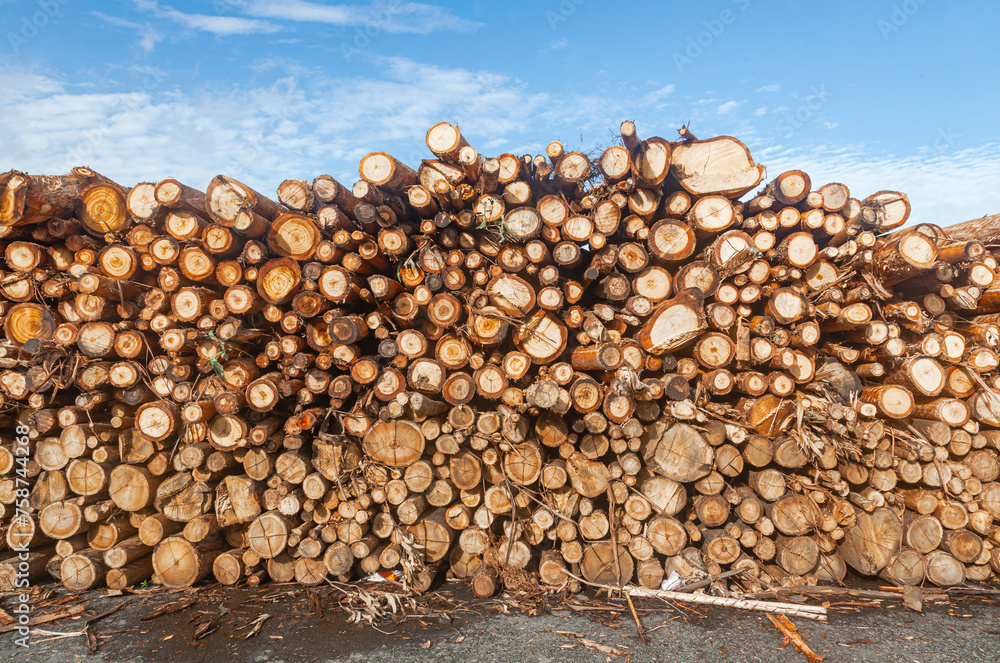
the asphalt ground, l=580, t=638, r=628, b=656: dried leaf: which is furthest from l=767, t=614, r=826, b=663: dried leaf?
l=580, t=638, r=628, b=656: dried leaf

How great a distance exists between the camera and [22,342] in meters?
4.17

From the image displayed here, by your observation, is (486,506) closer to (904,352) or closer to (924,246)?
(904,352)

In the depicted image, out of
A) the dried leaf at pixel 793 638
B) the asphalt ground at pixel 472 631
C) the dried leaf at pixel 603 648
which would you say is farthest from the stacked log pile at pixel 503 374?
the dried leaf at pixel 603 648

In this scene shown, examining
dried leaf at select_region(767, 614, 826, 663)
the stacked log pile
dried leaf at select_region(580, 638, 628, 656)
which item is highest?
the stacked log pile

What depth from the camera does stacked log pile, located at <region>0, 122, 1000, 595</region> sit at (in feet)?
12.7

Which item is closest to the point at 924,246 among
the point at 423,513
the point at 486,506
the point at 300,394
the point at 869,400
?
the point at 869,400

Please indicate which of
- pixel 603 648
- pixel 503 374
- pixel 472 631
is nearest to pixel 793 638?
pixel 603 648

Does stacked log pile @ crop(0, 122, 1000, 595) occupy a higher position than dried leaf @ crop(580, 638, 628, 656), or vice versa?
stacked log pile @ crop(0, 122, 1000, 595)

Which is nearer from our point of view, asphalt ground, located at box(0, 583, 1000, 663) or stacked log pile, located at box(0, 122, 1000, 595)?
asphalt ground, located at box(0, 583, 1000, 663)

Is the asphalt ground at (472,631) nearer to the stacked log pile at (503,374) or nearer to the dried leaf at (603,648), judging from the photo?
the dried leaf at (603,648)

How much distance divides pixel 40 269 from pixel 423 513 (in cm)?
378

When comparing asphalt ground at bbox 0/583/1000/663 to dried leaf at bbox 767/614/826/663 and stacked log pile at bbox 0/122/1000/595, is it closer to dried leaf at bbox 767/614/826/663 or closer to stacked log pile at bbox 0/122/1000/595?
dried leaf at bbox 767/614/826/663

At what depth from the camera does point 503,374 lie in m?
3.79

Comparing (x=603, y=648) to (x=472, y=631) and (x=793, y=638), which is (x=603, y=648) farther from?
(x=793, y=638)
